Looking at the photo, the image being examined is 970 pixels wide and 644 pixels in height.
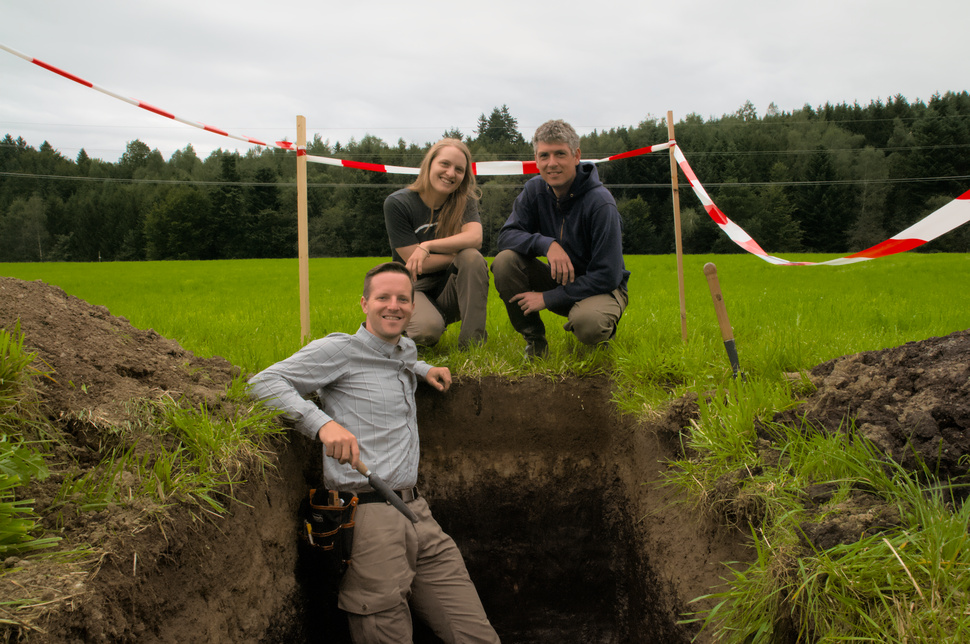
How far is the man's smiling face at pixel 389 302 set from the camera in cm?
305

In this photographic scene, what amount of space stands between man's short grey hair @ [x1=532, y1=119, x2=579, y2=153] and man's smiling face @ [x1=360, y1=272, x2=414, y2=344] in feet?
5.05

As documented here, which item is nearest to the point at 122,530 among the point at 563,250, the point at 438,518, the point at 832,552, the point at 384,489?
the point at 384,489

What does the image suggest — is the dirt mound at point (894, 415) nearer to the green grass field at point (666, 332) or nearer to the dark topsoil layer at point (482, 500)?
the dark topsoil layer at point (482, 500)

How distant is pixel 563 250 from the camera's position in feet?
13.2

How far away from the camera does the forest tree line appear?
143 ft

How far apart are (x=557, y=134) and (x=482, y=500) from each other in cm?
259

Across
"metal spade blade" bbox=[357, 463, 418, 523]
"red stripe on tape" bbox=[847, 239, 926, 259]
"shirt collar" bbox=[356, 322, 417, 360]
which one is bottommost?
"metal spade blade" bbox=[357, 463, 418, 523]

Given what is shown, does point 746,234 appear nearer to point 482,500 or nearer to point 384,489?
point 482,500

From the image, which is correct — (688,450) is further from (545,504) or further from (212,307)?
(212,307)

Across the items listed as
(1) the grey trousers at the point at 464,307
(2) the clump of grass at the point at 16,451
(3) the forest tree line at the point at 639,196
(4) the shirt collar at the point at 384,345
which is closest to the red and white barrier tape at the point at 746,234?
(1) the grey trousers at the point at 464,307

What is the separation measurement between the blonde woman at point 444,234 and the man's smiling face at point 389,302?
2.87 ft

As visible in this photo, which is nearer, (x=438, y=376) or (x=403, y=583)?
(x=403, y=583)

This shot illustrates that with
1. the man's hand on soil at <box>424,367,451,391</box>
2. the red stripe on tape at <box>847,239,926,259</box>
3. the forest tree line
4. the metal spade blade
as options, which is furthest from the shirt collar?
the forest tree line

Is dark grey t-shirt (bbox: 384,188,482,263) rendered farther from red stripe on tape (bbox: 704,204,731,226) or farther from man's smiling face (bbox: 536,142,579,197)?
red stripe on tape (bbox: 704,204,731,226)
